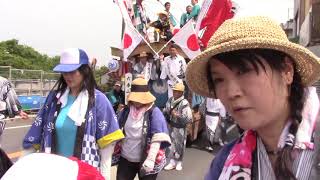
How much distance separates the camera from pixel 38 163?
59.5 inches

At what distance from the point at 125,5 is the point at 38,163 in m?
9.19

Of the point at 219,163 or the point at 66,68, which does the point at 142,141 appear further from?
the point at 219,163

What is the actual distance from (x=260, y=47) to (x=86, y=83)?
2312mm

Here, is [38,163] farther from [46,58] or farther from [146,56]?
[46,58]

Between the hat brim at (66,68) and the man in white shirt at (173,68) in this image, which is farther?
the man in white shirt at (173,68)

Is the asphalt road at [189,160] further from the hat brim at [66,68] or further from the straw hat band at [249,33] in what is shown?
the straw hat band at [249,33]

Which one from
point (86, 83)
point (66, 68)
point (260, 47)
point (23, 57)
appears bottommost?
point (86, 83)

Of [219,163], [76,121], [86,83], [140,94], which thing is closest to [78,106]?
[76,121]

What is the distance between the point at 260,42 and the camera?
4.65ft

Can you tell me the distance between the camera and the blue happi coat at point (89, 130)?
343 cm

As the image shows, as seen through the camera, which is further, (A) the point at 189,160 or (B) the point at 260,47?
(A) the point at 189,160

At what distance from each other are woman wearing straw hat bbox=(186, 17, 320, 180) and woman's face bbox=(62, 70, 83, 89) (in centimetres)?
206

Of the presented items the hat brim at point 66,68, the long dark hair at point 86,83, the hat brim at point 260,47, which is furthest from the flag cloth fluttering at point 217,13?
the hat brim at point 260,47

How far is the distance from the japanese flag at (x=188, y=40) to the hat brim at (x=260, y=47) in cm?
772
